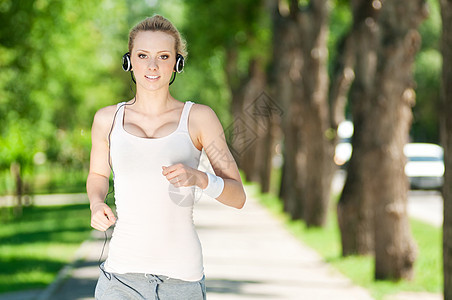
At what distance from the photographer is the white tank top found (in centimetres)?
346

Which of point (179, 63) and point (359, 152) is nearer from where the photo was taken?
point (179, 63)

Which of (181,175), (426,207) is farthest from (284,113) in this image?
(426,207)

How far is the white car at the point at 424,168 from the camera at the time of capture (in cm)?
3203

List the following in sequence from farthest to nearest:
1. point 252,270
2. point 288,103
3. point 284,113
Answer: point 288,103
point 252,270
point 284,113

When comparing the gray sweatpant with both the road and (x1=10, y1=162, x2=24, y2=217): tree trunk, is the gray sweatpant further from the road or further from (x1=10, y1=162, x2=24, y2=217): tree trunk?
(x1=10, y1=162, x2=24, y2=217): tree trunk

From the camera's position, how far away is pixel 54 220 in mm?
22672

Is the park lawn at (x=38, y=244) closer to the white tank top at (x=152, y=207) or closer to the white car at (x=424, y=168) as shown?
the white tank top at (x=152, y=207)

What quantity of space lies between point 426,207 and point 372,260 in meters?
14.3

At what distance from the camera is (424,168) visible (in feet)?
106

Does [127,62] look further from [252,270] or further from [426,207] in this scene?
[426,207]

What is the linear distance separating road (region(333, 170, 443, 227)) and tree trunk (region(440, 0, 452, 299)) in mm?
11668

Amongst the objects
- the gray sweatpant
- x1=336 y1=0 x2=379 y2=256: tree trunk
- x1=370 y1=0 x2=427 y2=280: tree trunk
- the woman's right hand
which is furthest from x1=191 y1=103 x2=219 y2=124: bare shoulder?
x1=336 y1=0 x2=379 y2=256: tree trunk

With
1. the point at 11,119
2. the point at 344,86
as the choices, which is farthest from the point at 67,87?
the point at 344,86

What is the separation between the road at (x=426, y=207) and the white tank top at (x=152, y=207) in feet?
51.6
